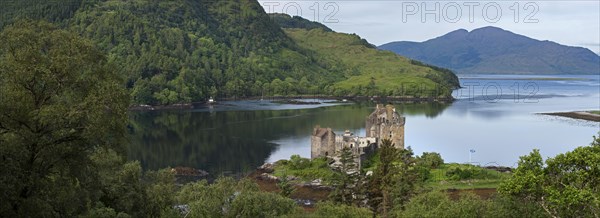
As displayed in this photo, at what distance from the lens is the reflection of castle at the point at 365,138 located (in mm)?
73812

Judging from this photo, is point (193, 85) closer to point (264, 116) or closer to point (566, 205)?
point (264, 116)

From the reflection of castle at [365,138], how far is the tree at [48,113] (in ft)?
168

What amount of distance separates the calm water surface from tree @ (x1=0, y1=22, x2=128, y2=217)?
53.8 m

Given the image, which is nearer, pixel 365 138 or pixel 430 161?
pixel 430 161

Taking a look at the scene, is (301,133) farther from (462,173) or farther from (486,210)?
(486,210)

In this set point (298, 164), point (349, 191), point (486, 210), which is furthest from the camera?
point (298, 164)

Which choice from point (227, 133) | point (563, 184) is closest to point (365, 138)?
point (227, 133)

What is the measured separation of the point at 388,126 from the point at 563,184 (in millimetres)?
53182

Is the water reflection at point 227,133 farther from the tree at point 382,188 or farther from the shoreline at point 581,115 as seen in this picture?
the tree at point 382,188

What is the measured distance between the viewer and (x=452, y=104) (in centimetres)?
18150

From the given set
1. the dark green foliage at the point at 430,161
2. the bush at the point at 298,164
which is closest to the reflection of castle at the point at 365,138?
the bush at the point at 298,164

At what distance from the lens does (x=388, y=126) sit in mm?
78438

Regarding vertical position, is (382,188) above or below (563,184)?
below

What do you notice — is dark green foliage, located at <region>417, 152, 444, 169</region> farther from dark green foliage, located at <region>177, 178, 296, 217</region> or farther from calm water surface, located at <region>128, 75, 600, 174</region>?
dark green foliage, located at <region>177, 178, 296, 217</region>
